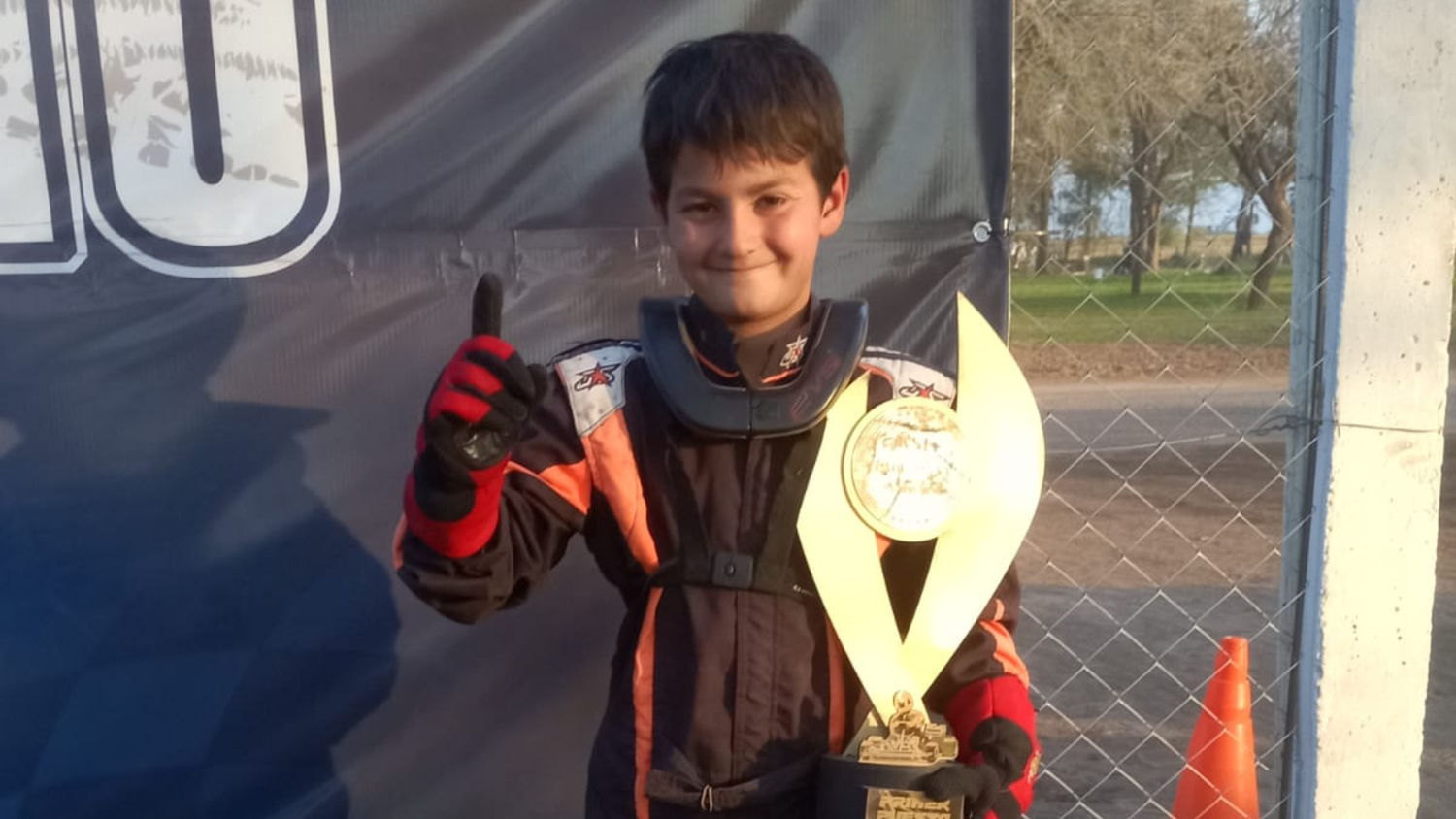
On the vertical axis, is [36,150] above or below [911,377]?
above

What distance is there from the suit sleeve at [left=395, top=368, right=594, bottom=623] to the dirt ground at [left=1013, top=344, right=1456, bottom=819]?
1.14 meters

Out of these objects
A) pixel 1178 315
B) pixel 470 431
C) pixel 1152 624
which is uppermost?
pixel 470 431

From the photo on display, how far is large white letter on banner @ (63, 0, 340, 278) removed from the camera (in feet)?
5.81

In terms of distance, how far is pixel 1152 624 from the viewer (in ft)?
11.9

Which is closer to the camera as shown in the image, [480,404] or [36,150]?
[480,404]

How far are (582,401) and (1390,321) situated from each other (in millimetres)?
1202

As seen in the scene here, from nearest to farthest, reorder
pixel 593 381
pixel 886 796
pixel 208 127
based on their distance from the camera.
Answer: pixel 886 796
pixel 593 381
pixel 208 127

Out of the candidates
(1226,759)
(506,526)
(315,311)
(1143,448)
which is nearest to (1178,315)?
(1143,448)

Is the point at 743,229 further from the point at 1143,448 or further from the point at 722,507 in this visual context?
the point at 1143,448

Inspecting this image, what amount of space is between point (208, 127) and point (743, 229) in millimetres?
1031

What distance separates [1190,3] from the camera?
446 cm

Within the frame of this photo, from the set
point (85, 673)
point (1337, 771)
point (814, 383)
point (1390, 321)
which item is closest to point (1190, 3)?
point (1390, 321)

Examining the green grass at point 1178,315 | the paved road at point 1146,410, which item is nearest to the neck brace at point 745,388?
the paved road at point 1146,410

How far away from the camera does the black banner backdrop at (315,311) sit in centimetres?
177
